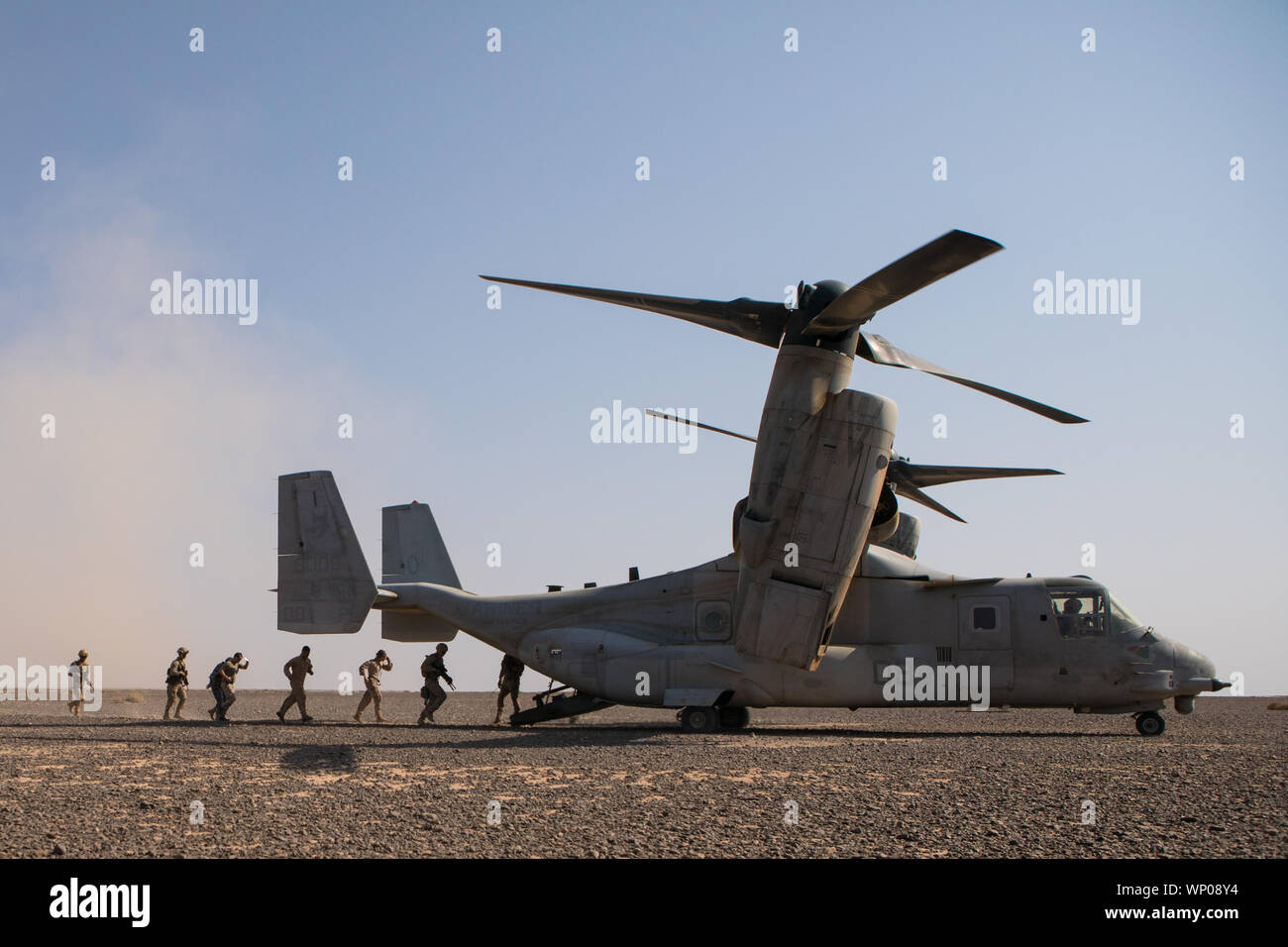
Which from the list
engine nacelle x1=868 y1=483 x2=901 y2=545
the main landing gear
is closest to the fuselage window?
engine nacelle x1=868 y1=483 x2=901 y2=545

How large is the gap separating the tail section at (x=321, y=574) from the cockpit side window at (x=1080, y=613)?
11.6 m

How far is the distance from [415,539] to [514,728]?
4.95m

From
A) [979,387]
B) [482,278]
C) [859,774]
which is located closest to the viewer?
[859,774]

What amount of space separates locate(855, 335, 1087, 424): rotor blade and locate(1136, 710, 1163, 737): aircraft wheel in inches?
244

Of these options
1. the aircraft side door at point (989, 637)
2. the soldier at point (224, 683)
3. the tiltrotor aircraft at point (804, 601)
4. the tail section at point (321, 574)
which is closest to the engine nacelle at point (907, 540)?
the tiltrotor aircraft at point (804, 601)

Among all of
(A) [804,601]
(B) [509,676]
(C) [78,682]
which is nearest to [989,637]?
(A) [804,601]

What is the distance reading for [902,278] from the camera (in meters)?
11.4

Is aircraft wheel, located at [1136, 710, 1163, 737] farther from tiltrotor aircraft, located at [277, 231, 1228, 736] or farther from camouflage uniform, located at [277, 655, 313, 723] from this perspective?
camouflage uniform, located at [277, 655, 313, 723]

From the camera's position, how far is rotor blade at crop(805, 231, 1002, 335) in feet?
33.4

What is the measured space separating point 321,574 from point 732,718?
7661mm

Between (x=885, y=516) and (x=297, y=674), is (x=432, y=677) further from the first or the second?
(x=885, y=516)

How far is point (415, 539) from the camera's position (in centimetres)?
2141
